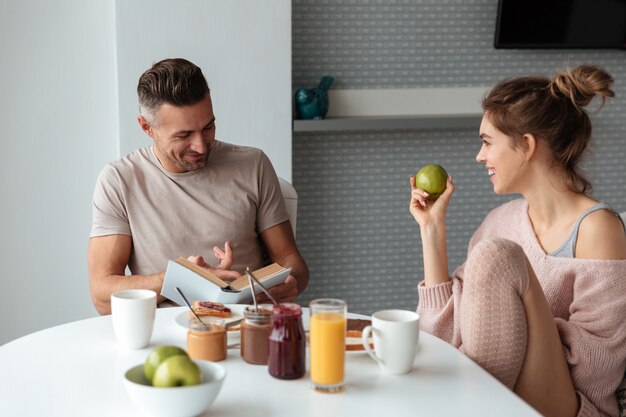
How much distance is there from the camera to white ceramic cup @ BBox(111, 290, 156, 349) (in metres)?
1.44

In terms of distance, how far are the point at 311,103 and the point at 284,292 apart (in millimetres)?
1257

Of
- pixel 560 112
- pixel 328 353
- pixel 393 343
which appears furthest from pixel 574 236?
pixel 328 353

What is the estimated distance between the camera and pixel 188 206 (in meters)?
2.18

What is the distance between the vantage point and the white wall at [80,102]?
2.87 meters

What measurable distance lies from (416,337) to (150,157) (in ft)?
3.64

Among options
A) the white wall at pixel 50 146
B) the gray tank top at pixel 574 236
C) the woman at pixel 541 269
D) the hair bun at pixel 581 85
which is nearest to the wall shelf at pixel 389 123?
the white wall at pixel 50 146

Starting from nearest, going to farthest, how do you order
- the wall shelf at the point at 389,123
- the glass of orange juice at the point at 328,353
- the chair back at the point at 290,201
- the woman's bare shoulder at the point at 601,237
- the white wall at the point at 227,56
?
1. the glass of orange juice at the point at 328,353
2. the woman's bare shoulder at the point at 601,237
3. the chair back at the point at 290,201
4. the white wall at the point at 227,56
5. the wall shelf at the point at 389,123

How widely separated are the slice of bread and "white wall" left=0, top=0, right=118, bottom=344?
150 centimetres

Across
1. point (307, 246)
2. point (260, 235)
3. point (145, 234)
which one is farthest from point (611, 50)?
point (145, 234)

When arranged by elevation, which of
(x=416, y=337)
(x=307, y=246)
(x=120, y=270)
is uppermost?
(x=416, y=337)

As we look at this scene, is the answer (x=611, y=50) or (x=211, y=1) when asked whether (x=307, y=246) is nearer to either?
(x=211, y=1)

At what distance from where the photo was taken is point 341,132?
333 cm

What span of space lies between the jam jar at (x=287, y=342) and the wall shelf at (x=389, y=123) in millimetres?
1851

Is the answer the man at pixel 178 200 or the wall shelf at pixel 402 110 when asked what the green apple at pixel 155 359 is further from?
the wall shelf at pixel 402 110
